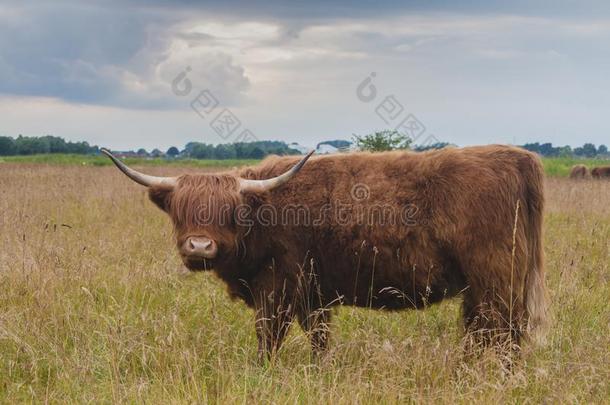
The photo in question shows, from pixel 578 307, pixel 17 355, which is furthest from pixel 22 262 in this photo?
pixel 578 307

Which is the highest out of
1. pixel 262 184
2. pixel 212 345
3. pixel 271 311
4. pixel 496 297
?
pixel 262 184

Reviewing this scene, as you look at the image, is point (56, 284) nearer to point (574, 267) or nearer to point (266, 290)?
point (266, 290)

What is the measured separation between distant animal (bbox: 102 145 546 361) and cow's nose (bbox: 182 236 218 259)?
10 mm

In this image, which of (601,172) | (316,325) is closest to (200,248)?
(316,325)

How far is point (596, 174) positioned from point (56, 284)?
29740 mm

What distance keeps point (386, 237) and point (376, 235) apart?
3.0 inches

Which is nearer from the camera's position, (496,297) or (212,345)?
(212,345)

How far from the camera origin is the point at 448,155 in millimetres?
4656

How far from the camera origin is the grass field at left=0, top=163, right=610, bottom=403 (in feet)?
12.0

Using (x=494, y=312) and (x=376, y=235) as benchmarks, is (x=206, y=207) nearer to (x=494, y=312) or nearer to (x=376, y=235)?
(x=376, y=235)

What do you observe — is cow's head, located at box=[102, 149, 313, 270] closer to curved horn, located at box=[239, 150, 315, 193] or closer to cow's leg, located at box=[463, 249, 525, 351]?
curved horn, located at box=[239, 150, 315, 193]

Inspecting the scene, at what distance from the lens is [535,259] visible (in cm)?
469

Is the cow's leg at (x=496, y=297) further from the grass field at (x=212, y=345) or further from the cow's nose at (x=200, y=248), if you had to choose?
the cow's nose at (x=200, y=248)

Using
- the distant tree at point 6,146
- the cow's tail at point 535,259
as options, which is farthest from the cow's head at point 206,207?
the distant tree at point 6,146
